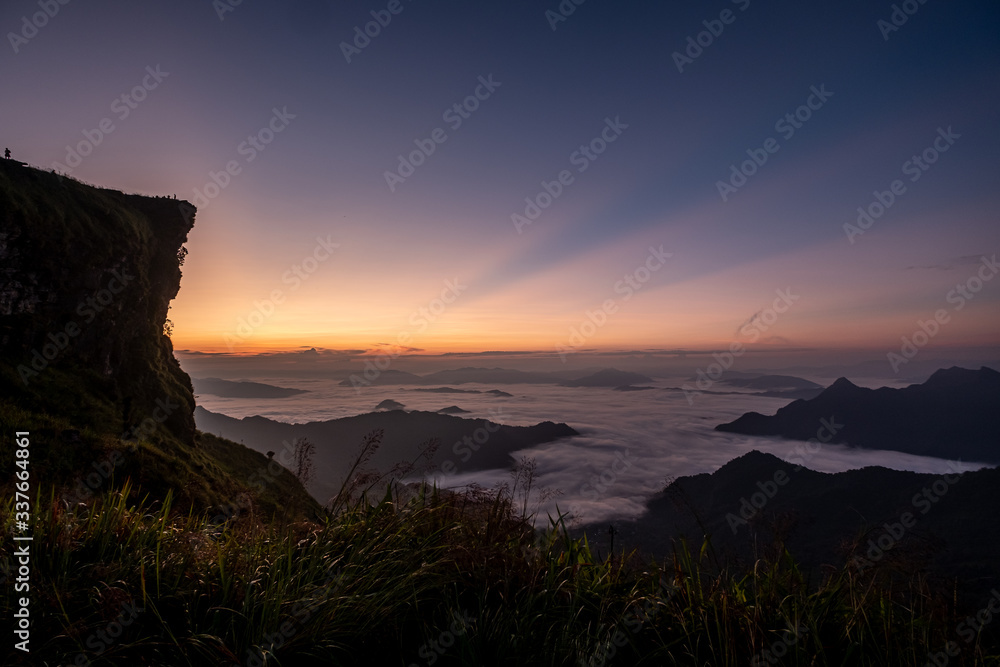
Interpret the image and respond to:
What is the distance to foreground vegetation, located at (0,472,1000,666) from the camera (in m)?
2.84

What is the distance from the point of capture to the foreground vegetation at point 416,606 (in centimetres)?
284

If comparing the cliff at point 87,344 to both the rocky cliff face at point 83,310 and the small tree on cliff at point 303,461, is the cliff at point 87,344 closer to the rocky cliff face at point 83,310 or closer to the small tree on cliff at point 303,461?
the rocky cliff face at point 83,310

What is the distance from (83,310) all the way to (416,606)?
3619 cm

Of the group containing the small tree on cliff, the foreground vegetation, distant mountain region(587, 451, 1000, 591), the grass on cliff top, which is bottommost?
distant mountain region(587, 451, 1000, 591)

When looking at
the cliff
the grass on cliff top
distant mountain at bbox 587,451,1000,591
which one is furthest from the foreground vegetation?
distant mountain at bbox 587,451,1000,591

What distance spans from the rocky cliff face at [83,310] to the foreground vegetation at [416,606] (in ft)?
87.8

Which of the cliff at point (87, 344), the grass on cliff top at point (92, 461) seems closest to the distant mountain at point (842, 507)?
the grass on cliff top at point (92, 461)

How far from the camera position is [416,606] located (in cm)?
311

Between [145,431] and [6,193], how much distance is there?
48.9 feet

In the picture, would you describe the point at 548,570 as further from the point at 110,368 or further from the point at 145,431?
the point at 110,368

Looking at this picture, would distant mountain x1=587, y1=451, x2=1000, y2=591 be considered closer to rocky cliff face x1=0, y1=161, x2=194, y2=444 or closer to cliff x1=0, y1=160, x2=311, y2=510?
cliff x1=0, y1=160, x2=311, y2=510

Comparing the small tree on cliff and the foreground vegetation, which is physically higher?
the small tree on cliff

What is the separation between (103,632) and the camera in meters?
2.73

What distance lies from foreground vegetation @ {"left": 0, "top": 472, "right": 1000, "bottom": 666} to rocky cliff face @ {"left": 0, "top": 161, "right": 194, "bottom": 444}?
1053 inches
